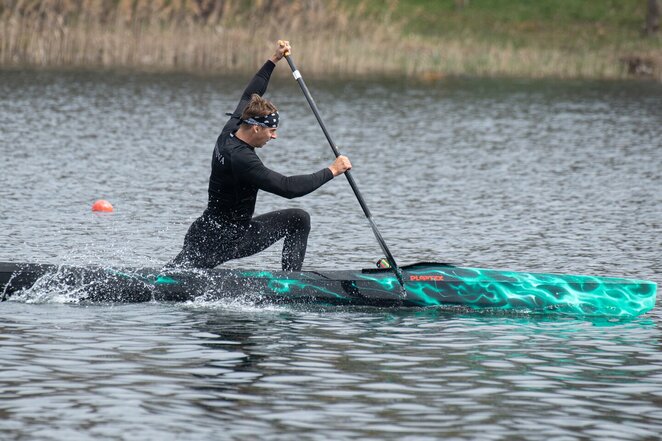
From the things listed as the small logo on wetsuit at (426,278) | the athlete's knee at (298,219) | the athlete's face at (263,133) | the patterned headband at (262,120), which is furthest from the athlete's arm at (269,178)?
the small logo on wetsuit at (426,278)

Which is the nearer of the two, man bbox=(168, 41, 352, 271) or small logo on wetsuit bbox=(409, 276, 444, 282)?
man bbox=(168, 41, 352, 271)

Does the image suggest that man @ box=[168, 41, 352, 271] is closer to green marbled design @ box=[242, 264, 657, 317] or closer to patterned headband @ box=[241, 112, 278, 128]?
patterned headband @ box=[241, 112, 278, 128]

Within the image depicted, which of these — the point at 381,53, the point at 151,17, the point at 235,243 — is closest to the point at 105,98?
the point at 151,17

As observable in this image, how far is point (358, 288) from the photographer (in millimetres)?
12852

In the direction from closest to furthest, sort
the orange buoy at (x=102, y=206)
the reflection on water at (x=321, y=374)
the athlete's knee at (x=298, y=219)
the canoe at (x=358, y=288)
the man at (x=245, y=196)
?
the reflection on water at (x=321, y=374) → the man at (x=245, y=196) → the canoe at (x=358, y=288) → the athlete's knee at (x=298, y=219) → the orange buoy at (x=102, y=206)

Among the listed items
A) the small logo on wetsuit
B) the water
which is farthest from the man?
the small logo on wetsuit

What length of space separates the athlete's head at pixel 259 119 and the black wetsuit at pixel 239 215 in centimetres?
15

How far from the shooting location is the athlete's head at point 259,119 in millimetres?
12375

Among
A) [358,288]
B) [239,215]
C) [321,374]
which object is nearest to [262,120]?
[239,215]

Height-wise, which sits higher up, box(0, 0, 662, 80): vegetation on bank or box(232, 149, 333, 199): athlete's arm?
box(0, 0, 662, 80): vegetation on bank

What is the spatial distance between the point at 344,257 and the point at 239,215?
11.0ft

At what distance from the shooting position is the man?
12484mm

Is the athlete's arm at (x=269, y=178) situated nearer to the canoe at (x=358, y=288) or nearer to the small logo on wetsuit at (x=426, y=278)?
the canoe at (x=358, y=288)

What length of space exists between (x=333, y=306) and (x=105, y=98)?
73.2ft
